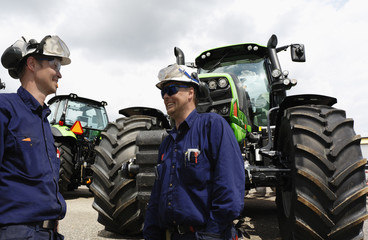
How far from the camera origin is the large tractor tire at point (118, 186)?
12.5 ft

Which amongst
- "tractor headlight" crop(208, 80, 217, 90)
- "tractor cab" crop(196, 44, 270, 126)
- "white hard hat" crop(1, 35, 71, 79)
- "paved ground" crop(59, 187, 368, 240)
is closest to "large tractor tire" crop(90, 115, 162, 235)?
"paved ground" crop(59, 187, 368, 240)

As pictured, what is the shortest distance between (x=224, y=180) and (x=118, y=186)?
2380mm

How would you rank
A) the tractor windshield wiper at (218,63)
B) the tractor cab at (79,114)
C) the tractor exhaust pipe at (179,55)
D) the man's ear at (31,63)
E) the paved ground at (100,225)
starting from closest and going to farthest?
the man's ear at (31,63), the paved ground at (100,225), the tractor exhaust pipe at (179,55), the tractor windshield wiper at (218,63), the tractor cab at (79,114)

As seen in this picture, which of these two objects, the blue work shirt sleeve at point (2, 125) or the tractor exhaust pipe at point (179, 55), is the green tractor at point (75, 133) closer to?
the tractor exhaust pipe at point (179, 55)

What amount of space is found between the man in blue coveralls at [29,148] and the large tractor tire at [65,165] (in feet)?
19.5

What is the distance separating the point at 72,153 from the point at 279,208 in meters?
6.05

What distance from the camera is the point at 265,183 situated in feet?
11.0

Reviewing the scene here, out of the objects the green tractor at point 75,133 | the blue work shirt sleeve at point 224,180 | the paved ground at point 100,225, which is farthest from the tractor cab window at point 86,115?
the blue work shirt sleeve at point 224,180

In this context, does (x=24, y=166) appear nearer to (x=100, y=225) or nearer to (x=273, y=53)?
(x=100, y=225)

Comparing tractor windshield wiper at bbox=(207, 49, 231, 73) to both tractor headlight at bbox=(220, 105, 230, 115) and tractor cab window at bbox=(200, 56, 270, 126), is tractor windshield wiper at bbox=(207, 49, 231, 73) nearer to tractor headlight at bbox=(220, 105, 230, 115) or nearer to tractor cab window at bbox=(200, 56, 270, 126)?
tractor cab window at bbox=(200, 56, 270, 126)

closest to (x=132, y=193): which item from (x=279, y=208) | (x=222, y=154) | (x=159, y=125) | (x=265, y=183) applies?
(x=159, y=125)

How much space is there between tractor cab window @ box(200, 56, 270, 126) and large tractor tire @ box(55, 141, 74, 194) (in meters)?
4.52

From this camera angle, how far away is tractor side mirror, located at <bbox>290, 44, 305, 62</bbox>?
181 inches

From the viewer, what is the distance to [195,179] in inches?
70.4
